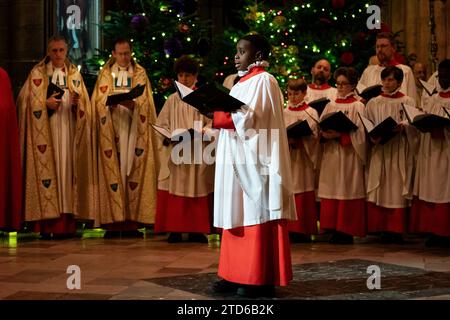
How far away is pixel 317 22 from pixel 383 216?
4961 mm

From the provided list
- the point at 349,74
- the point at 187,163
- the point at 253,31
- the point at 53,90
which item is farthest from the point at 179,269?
the point at 253,31

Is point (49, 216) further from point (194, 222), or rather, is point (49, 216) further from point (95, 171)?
point (194, 222)

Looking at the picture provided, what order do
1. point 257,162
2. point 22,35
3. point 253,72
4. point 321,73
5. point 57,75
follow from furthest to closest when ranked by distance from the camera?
point 22,35, point 321,73, point 57,75, point 253,72, point 257,162

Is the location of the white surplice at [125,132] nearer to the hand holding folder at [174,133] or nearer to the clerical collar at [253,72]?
the hand holding folder at [174,133]

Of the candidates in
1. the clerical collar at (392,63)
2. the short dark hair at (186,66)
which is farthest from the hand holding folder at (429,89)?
the short dark hair at (186,66)

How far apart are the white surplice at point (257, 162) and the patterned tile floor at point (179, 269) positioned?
591 mm

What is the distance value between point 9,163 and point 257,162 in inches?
173

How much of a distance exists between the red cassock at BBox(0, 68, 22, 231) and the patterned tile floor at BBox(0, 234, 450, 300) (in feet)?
0.98

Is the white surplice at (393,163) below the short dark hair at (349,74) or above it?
below

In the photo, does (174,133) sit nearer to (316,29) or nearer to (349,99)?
(349,99)

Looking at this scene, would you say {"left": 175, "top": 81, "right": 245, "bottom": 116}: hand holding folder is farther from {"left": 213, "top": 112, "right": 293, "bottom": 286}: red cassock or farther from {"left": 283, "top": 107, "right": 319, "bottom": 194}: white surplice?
{"left": 283, "top": 107, "right": 319, "bottom": 194}: white surplice

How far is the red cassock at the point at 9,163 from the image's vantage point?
929 cm

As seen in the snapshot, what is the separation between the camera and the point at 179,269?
23.7 ft
